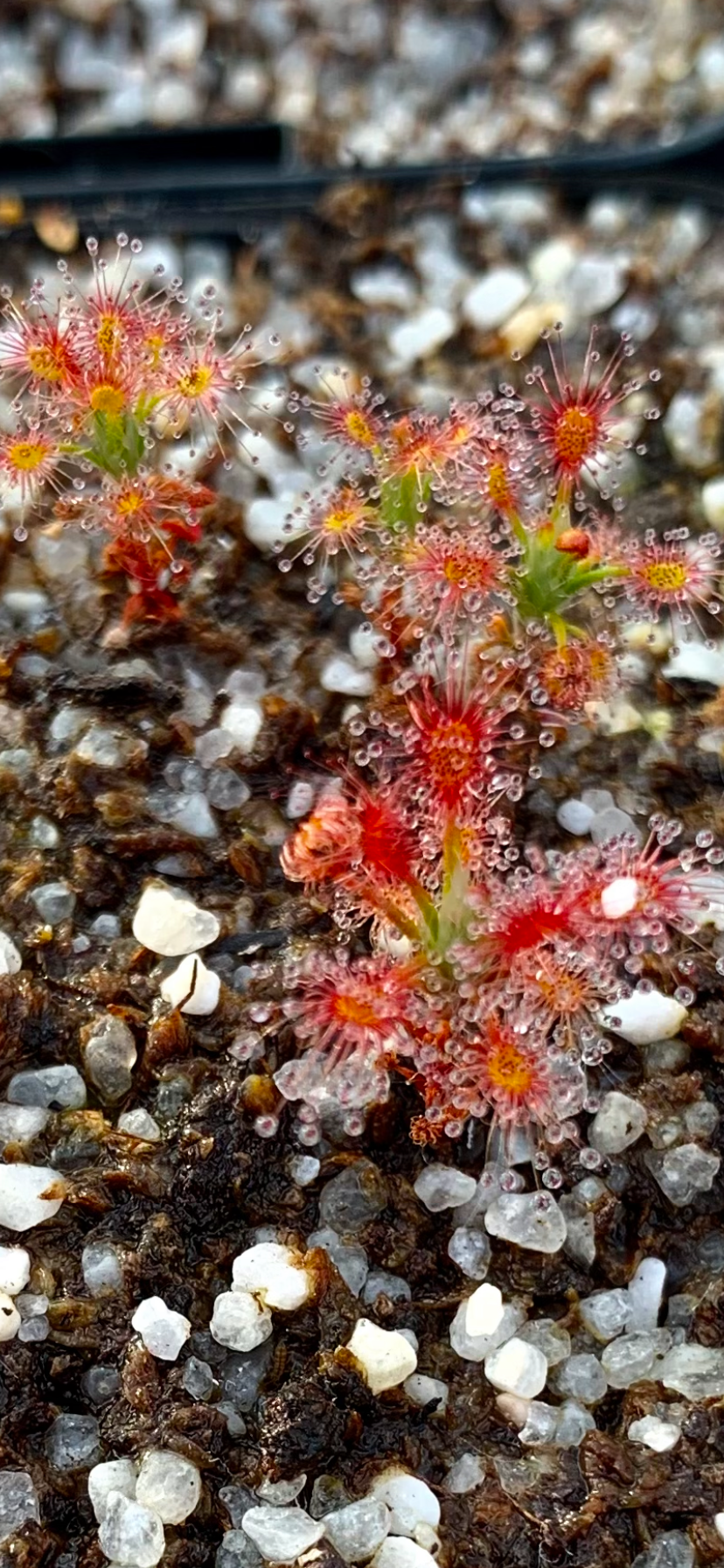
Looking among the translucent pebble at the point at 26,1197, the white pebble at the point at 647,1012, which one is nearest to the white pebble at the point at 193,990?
the translucent pebble at the point at 26,1197

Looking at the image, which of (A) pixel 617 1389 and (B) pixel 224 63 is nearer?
(A) pixel 617 1389

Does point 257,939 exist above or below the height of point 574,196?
below

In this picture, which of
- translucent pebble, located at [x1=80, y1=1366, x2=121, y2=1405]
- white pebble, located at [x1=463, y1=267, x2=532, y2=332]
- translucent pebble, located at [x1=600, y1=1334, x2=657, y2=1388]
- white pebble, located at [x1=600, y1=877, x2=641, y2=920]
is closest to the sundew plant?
white pebble, located at [x1=600, y1=877, x2=641, y2=920]

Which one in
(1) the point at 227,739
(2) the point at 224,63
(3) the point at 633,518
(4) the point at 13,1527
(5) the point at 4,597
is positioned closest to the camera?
(4) the point at 13,1527

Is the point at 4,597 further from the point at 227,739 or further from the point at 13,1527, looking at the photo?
the point at 13,1527

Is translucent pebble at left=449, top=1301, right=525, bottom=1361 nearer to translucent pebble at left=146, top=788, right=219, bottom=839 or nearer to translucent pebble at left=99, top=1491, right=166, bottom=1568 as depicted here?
translucent pebble at left=99, top=1491, right=166, bottom=1568

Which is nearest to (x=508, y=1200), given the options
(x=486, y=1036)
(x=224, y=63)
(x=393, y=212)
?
(x=486, y=1036)

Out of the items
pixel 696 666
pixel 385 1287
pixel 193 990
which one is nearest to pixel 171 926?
pixel 193 990

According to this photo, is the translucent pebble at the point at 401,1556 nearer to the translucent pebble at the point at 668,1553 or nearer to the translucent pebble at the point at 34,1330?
the translucent pebble at the point at 668,1553
